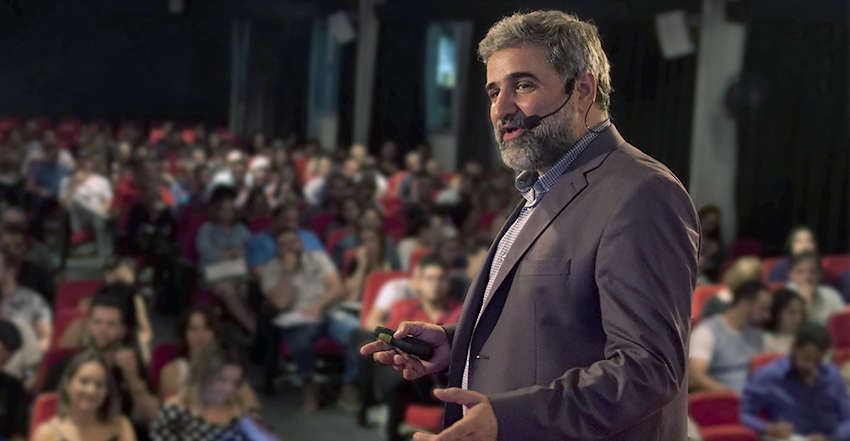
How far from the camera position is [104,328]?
14.2 feet

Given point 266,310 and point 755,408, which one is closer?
point 755,408

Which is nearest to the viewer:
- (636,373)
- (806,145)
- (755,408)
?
(636,373)

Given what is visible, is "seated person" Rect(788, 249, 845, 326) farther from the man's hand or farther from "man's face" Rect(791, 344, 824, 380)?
the man's hand

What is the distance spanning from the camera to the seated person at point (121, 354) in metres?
4.00

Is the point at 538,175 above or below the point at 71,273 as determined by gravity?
above

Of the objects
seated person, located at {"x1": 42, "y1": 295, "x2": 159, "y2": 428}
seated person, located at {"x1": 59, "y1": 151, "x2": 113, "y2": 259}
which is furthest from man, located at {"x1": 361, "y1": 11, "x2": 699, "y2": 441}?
seated person, located at {"x1": 59, "y1": 151, "x2": 113, "y2": 259}

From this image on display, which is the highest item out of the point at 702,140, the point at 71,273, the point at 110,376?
the point at 702,140

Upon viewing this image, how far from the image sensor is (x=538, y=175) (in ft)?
4.07

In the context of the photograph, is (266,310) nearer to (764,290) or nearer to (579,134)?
(764,290)

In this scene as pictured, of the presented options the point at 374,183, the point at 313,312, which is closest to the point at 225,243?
the point at 313,312

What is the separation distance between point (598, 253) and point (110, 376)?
2965 mm

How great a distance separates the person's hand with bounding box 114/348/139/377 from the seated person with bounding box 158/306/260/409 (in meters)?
0.11

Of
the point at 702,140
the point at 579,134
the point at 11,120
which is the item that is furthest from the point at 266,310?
the point at 11,120

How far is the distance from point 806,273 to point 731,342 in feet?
3.99
